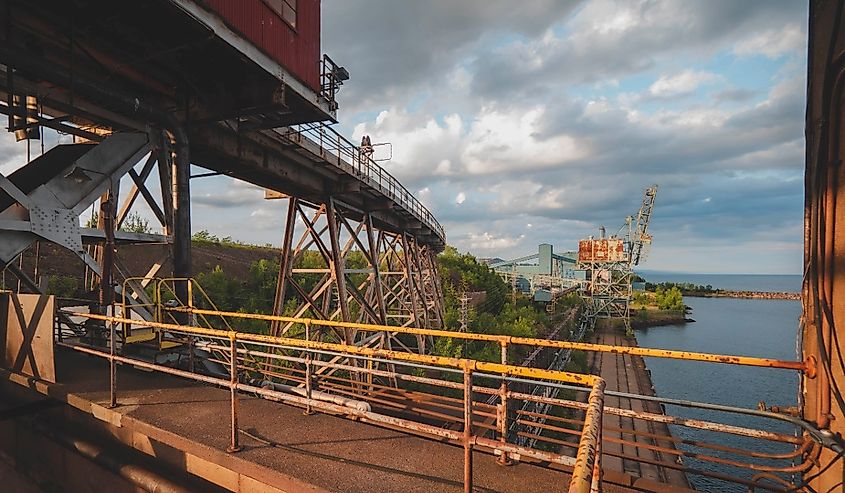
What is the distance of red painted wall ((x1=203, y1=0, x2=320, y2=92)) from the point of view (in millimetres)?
6855

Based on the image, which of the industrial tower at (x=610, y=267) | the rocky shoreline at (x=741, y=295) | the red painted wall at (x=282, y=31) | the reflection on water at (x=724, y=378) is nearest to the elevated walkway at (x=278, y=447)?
the red painted wall at (x=282, y=31)

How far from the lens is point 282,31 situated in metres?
8.08

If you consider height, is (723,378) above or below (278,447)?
below

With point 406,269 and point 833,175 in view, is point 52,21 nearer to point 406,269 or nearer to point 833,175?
point 833,175

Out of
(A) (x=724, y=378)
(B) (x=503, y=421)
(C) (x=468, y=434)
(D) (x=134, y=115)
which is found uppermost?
(D) (x=134, y=115)

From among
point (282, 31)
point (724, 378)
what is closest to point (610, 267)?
point (724, 378)

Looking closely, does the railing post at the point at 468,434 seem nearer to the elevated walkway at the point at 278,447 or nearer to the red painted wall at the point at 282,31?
the elevated walkway at the point at 278,447

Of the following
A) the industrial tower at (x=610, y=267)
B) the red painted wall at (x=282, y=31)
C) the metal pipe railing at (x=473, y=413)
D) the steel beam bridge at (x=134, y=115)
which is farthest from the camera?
the industrial tower at (x=610, y=267)

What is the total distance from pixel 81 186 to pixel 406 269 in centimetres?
1323

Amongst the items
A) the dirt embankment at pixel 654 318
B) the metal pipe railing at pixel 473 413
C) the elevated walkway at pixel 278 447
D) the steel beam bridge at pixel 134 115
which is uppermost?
the steel beam bridge at pixel 134 115

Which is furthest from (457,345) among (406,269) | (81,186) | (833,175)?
(833,175)

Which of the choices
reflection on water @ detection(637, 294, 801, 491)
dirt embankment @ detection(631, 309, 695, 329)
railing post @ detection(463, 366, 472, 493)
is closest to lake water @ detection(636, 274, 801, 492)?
reflection on water @ detection(637, 294, 801, 491)

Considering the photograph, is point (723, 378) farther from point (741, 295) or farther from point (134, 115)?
point (741, 295)

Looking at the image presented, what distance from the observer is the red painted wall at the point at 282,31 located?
686 centimetres
